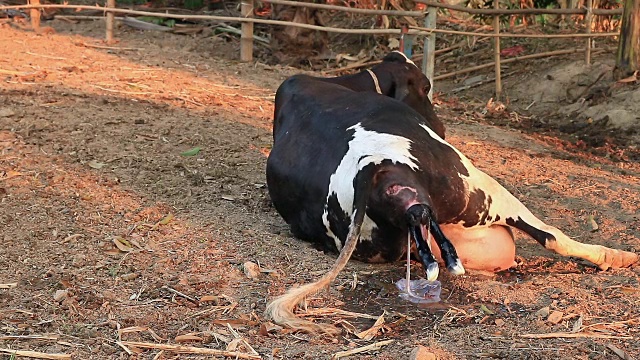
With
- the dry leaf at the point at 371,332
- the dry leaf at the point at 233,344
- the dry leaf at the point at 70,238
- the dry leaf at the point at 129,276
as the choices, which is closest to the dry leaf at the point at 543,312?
the dry leaf at the point at 371,332

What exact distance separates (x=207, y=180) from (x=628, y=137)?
3.59m

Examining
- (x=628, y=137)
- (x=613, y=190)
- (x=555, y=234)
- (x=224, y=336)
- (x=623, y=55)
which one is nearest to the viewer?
(x=224, y=336)

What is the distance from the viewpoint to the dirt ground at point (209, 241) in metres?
3.07

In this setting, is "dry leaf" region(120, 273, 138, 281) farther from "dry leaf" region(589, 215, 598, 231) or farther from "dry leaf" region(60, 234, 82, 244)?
"dry leaf" region(589, 215, 598, 231)

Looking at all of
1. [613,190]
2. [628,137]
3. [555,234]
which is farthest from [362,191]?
[628,137]

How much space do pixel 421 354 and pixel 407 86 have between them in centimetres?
271

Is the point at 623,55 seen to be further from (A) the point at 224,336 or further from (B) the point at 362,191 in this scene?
(A) the point at 224,336

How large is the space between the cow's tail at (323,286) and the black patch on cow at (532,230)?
762 mm

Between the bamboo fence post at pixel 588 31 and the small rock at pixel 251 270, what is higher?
the bamboo fence post at pixel 588 31

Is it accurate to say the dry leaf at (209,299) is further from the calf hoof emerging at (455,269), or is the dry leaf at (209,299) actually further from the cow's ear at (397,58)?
the cow's ear at (397,58)

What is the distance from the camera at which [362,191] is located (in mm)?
3596

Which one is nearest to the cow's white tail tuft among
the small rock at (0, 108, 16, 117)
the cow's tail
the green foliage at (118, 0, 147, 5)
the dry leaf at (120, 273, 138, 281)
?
the cow's tail

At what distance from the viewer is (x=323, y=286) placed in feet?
10.9

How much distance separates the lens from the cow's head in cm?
528
